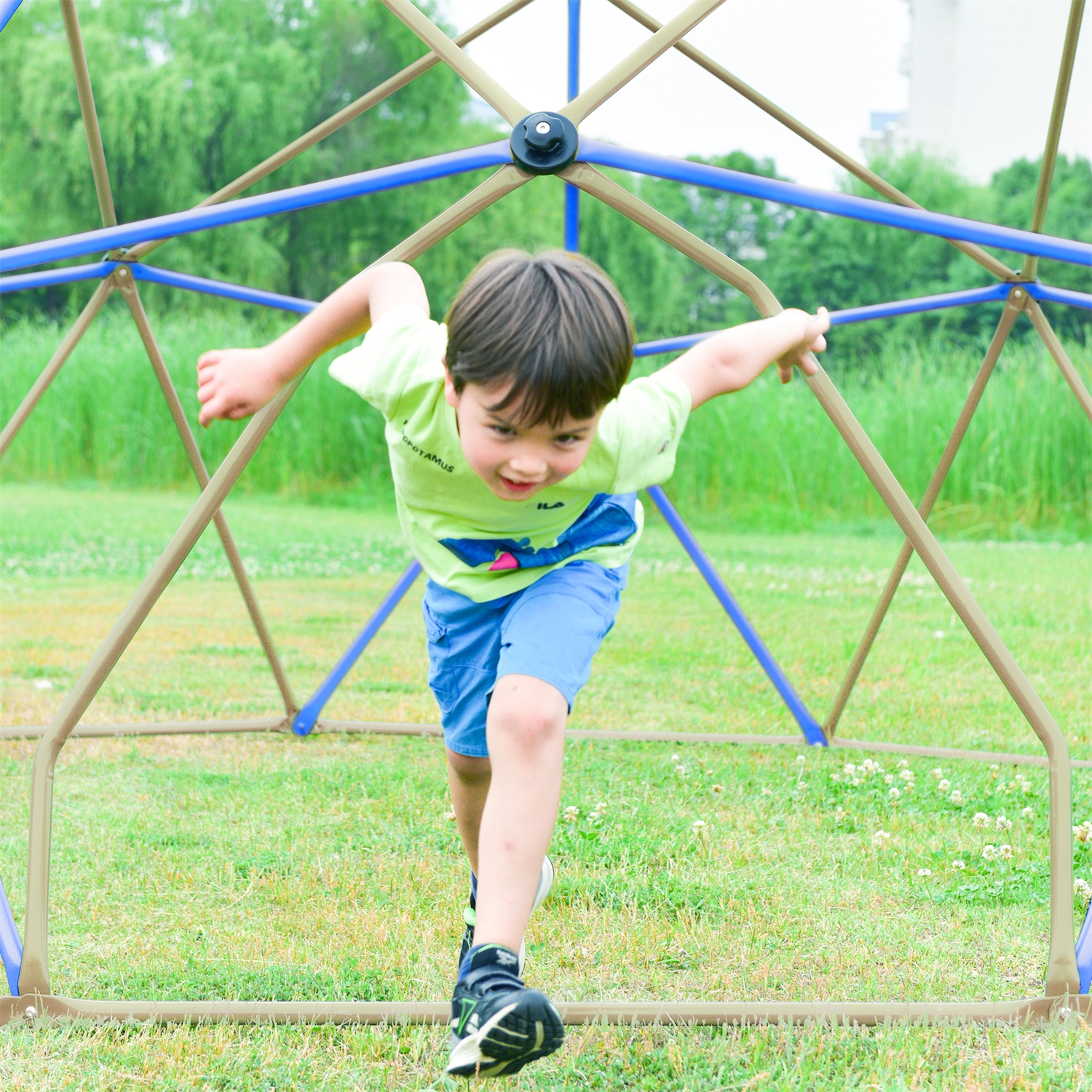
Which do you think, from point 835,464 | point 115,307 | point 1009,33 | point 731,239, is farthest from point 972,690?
point 1009,33

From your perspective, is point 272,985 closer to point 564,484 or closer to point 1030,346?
point 564,484

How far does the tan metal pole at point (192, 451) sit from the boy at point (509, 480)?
4.70 ft

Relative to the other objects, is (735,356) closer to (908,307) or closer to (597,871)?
(597,871)

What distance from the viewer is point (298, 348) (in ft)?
6.68

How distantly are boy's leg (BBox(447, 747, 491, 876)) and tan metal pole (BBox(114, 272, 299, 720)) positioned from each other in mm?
1417

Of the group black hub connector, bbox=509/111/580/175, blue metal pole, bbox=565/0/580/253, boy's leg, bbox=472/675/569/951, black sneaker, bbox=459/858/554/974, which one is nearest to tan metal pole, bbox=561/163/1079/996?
black hub connector, bbox=509/111/580/175

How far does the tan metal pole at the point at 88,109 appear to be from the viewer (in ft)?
10.3

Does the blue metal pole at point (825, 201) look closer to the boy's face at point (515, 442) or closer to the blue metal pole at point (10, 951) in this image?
the boy's face at point (515, 442)

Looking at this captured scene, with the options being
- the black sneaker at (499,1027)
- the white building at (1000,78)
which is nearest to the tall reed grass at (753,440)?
the black sneaker at (499,1027)

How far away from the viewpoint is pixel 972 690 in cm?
517

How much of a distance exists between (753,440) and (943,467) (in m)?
7.76

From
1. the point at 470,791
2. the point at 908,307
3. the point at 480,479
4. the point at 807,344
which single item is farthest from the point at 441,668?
the point at 908,307

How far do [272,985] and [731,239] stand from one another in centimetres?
1880

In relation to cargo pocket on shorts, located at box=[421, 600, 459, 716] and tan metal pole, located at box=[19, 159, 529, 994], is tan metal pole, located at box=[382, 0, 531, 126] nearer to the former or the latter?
tan metal pole, located at box=[19, 159, 529, 994]
